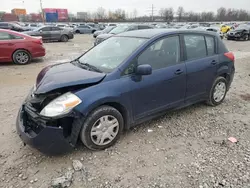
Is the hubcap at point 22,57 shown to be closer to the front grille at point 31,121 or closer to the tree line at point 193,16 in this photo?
the front grille at point 31,121

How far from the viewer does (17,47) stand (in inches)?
321

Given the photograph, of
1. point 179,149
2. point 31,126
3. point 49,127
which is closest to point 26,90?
point 31,126

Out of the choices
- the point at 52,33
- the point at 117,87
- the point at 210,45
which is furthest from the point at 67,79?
the point at 52,33

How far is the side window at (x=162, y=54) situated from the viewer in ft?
10.4

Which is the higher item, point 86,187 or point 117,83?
point 117,83

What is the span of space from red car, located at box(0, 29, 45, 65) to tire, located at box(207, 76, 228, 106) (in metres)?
7.21

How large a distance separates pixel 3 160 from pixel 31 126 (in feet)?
2.05

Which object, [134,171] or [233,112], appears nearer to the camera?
[134,171]

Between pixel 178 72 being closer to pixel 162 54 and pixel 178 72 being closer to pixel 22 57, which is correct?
pixel 162 54

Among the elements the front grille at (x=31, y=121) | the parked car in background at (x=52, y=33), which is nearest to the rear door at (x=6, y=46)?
the front grille at (x=31, y=121)

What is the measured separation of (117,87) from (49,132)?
1.03 meters

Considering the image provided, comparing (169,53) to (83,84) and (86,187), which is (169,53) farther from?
(86,187)

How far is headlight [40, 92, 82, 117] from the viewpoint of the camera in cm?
249

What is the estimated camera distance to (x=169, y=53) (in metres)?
3.45
